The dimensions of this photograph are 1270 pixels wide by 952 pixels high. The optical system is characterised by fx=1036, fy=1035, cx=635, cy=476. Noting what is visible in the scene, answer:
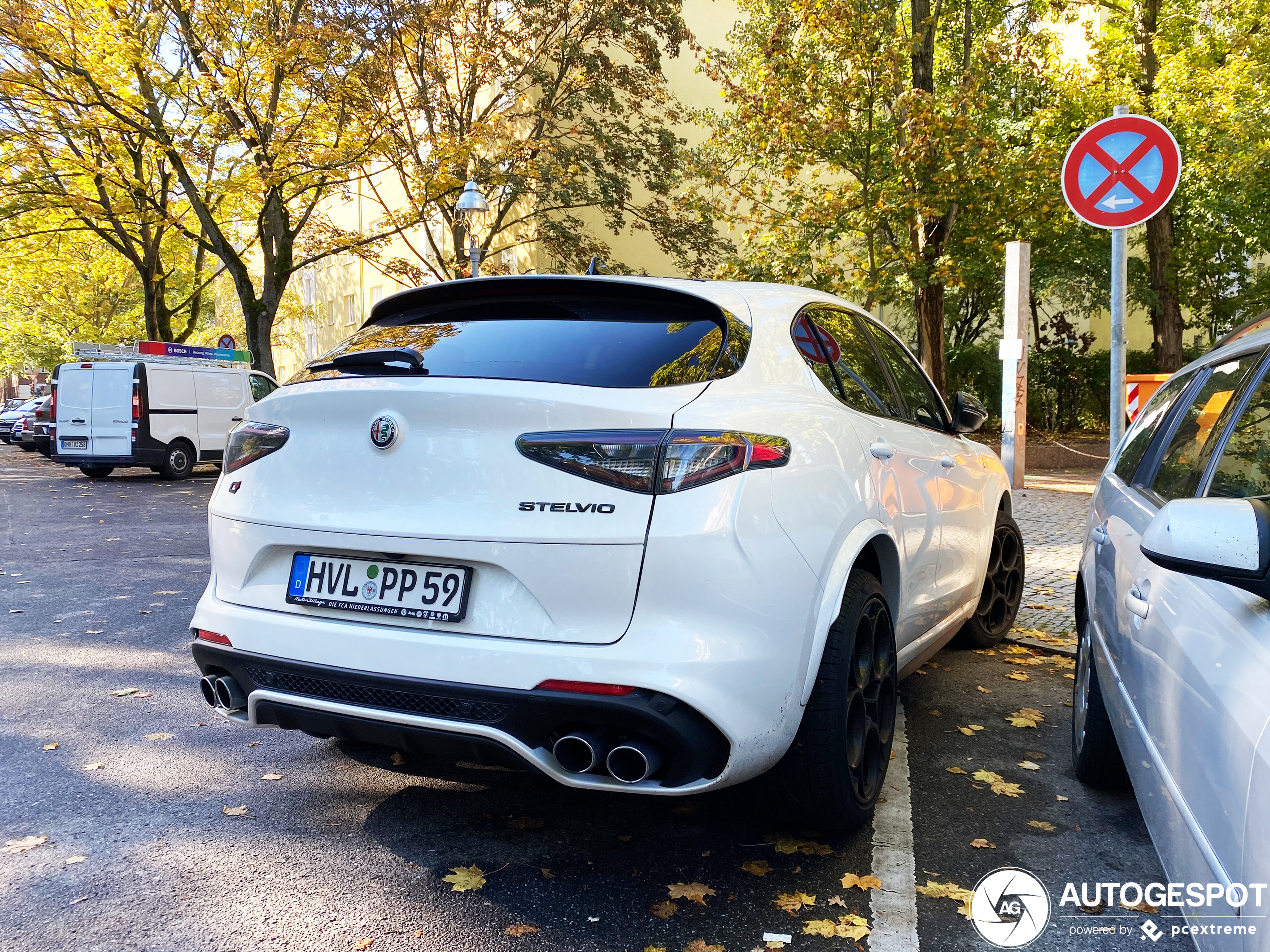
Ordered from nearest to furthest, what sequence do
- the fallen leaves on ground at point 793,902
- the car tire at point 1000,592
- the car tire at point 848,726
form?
the fallen leaves on ground at point 793,902, the car tire at point 848,726, the car tire at point 1000,592

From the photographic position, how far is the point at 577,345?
9.48ft

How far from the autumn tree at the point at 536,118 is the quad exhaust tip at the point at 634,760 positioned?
17.8 meters

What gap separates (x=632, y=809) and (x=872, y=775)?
800mm

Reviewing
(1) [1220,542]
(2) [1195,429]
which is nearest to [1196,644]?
(1) [1220,542]

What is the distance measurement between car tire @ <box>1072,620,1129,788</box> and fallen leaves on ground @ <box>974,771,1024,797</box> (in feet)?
0.80

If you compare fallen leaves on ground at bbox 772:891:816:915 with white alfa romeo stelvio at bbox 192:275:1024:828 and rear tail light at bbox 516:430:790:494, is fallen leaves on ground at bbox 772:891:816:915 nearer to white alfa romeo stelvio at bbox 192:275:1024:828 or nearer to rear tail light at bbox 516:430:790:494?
white alfa romeo stelvio at bbox 192:275:1024:828

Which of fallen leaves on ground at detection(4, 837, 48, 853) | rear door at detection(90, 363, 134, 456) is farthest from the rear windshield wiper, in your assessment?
rear door at detection(90, 363, 134, 456)

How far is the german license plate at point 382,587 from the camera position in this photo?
8.75 ft

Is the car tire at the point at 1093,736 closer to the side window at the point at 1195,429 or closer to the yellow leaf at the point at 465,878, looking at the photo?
the side window at the point at 1195,429

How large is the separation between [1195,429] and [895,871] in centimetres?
150

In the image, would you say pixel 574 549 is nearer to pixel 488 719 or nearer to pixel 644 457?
pixel 644 457

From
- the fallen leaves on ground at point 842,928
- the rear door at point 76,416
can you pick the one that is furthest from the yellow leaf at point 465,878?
the rear door at point 76,416

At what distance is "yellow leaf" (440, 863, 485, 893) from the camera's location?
285 centimetres

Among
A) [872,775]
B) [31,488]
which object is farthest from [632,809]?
[31,488]
